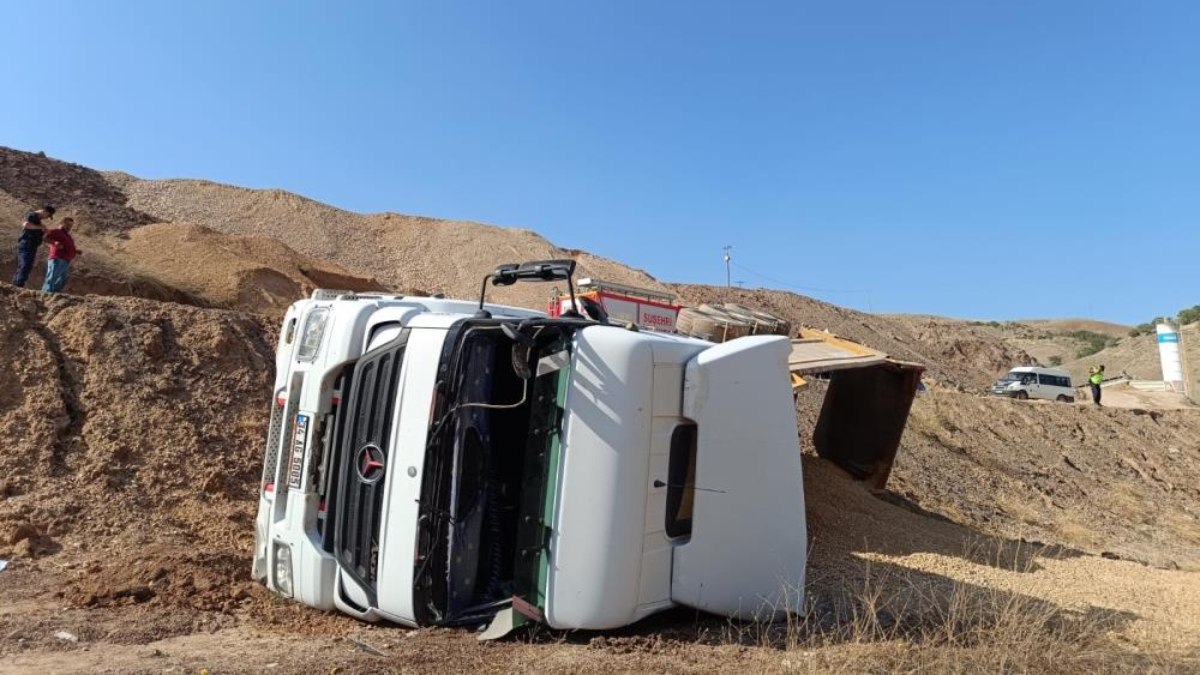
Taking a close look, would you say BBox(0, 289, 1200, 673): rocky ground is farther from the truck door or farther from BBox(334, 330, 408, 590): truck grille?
BBox(334, 330, 408, 590): truck grille

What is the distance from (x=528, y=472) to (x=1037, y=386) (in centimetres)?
2925

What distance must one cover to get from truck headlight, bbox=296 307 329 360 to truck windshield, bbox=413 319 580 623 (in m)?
0.99

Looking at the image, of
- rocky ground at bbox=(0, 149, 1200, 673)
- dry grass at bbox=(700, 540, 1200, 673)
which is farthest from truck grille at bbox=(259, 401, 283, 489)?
dry grass at bbox=(700, 540, 1200, 673)

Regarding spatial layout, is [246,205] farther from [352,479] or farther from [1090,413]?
[352,479]

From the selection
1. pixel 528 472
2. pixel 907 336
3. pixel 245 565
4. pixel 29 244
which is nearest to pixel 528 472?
pixel 528 472

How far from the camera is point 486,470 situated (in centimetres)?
435

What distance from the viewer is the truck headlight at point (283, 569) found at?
465 cm

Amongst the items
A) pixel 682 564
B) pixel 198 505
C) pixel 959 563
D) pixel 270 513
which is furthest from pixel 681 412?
pixel 198 505

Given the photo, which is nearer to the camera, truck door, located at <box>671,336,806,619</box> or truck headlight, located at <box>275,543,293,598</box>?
truck door, located at <box>671,336,806,619</box>

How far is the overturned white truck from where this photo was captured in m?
4.17

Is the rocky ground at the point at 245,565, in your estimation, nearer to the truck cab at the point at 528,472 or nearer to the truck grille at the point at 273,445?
the truck cab at the point at 528,472

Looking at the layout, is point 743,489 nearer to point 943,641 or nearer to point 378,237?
point 943,641

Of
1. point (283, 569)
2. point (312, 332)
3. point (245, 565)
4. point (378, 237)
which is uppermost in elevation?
point (378, 237)

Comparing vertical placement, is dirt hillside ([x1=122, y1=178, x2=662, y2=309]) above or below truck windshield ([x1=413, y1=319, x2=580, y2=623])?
above
